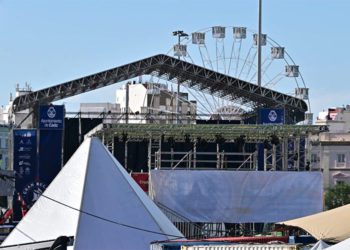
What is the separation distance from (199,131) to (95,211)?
15575 mm

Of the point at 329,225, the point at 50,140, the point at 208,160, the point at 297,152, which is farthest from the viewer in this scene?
the point at 50,140

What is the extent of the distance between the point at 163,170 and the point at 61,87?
23.2 m

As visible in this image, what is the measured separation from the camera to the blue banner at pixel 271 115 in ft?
217

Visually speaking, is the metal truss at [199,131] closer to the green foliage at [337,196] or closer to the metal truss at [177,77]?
the metal truss at [177,77]

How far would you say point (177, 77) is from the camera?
75625 millimetres

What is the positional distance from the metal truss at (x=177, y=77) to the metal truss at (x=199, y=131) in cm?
1497

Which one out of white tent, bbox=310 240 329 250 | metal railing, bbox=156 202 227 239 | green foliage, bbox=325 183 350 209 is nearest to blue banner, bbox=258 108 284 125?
metal railing, bbox=156 202 227 239

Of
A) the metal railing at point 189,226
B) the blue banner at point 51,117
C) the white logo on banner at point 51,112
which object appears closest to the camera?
the metal railing at point 189,226

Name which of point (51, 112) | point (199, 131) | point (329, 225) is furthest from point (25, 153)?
point (329, 225)

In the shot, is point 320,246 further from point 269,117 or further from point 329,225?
point 269,117

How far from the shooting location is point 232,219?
52.4 metres

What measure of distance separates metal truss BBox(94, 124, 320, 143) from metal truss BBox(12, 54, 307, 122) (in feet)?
49.1

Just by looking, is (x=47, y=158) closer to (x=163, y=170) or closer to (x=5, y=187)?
(x=5, y=187)

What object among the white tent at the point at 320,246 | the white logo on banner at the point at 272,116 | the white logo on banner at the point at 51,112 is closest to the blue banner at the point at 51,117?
the white logo on banner at the point at 51,112
